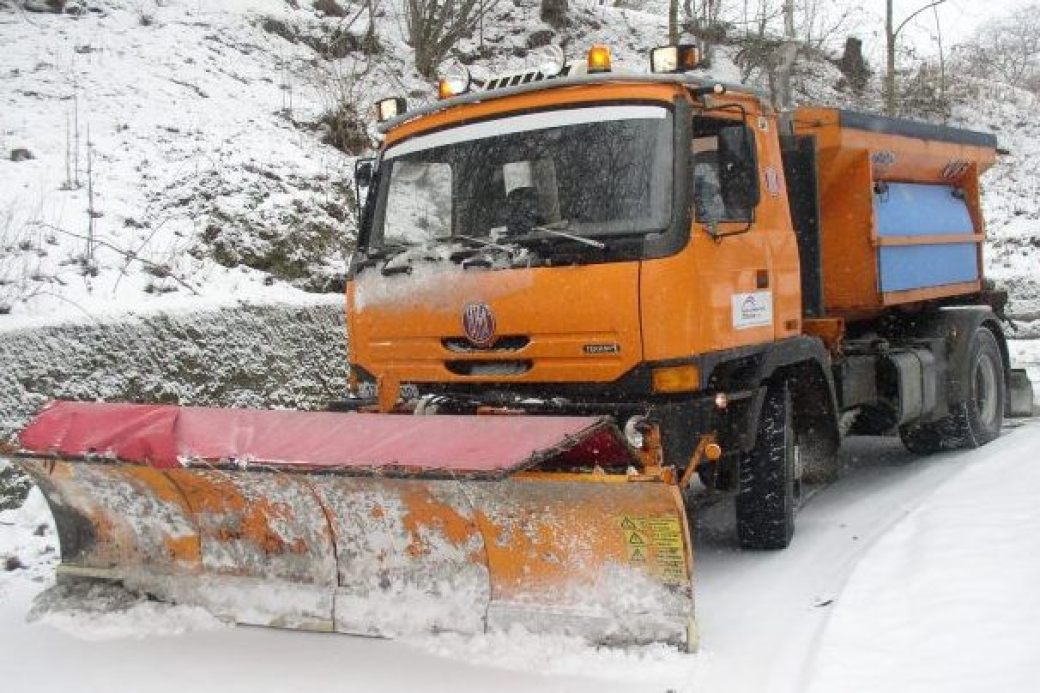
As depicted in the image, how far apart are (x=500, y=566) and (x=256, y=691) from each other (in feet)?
3.47

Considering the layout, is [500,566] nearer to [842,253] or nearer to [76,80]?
[842,253]

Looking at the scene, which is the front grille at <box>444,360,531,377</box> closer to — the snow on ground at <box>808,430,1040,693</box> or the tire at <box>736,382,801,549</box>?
the tire at <box>736,382,801,549</box>

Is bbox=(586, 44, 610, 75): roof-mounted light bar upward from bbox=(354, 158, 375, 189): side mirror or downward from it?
upward

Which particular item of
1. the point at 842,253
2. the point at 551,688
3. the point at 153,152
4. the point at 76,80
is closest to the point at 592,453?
the point at 551,688

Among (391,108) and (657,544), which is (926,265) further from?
(657,544)

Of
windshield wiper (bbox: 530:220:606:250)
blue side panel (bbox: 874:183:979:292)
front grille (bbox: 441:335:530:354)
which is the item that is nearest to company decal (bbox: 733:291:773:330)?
windshield wiper (bbox: 530:220:606:250)

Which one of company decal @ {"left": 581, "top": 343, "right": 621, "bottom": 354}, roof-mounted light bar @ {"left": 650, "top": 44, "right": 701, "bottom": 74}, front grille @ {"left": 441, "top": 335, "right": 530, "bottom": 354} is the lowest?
company decal @ {"left": 581, "top": 343, "right": 621, "bottom": 354}

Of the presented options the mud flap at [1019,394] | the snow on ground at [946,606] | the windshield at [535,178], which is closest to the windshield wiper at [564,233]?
the windshield at [535,178]

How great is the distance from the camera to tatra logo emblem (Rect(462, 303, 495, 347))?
4.69m

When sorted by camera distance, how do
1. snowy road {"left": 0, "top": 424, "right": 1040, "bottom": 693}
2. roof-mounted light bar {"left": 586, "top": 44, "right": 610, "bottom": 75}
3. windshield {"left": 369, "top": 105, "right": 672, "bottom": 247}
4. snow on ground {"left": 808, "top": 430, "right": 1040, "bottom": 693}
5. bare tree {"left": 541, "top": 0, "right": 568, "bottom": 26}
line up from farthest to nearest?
bare tree {"left": 541, "top": 0, "right": 568, "bottom": 26}, roof-mounted light bar {"left": 586, "top": 44, "right": 610, "bottom": 75}, windshield {"left": 369, "top": 105, "right": 672, "bottom": 247}, snowy road {"left": 0, "top": 424, "right": 1040, "bottom": 693}, snow on ground {"left": 808, "top": 430, "right": 1040, "bottom": 693}

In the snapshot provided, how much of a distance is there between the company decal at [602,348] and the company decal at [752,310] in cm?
74

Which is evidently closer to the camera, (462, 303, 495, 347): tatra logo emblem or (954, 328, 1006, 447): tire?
(462, 303, 495, 347): tatra logo emblem

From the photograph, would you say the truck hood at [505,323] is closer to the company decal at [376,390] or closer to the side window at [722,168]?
the company decal at [376,390]

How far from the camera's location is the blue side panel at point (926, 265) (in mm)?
6830
